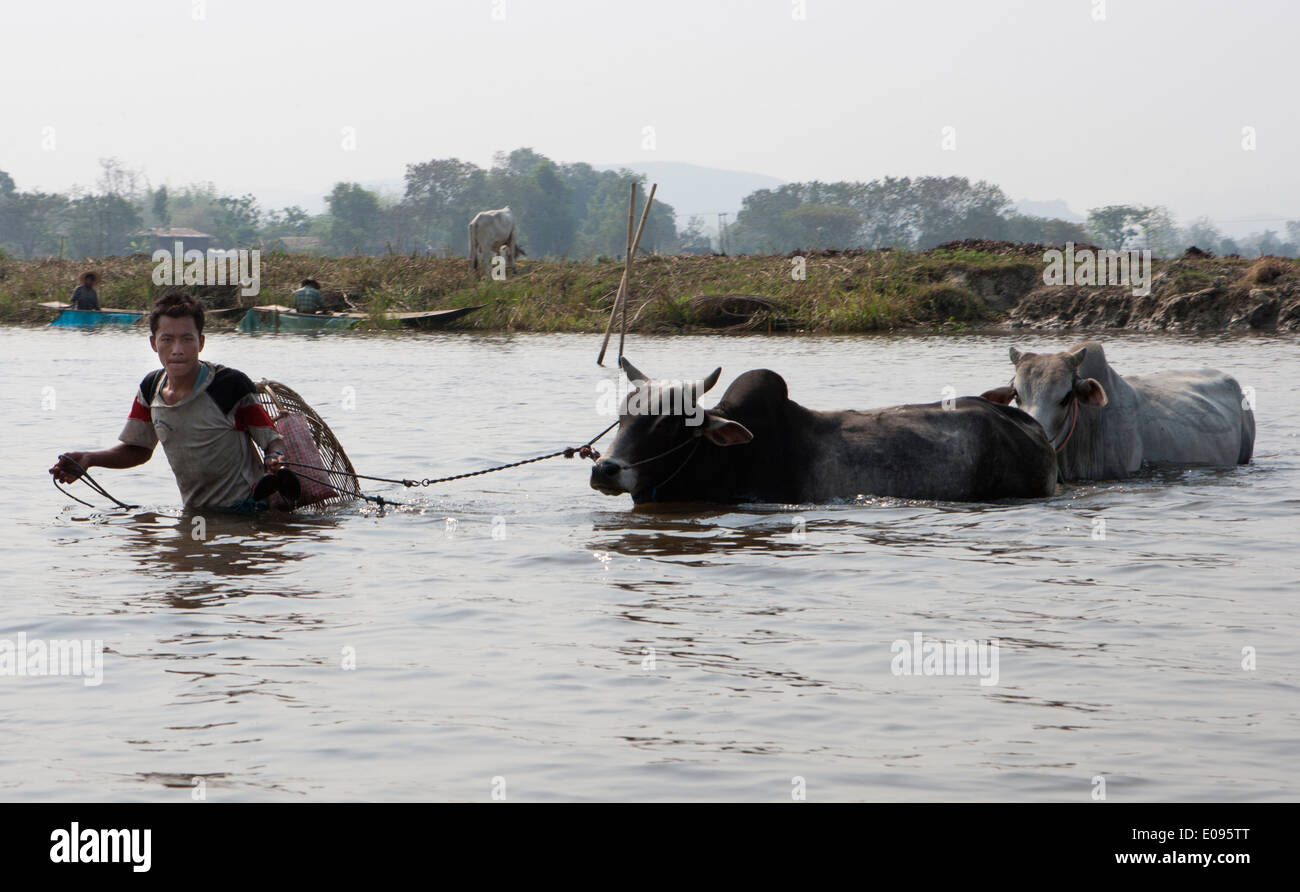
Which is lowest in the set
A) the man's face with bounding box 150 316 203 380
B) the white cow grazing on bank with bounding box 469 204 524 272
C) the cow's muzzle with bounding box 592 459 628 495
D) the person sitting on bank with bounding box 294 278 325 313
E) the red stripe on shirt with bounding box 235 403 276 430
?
the cow's muzzle with bounding box 592 459 628 495

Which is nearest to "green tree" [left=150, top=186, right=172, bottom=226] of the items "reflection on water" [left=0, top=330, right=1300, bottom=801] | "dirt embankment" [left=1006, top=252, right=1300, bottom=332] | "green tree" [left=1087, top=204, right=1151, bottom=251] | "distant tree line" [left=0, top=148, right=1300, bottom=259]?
"distant tree line" [left=0, top=148, right=1300, bottom=259]

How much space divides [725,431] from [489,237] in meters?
27.7

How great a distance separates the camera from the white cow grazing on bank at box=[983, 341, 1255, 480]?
935cm

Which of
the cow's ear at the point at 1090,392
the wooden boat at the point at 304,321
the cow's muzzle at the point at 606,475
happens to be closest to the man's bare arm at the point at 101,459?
the cow's muzzle at the point at 606,475

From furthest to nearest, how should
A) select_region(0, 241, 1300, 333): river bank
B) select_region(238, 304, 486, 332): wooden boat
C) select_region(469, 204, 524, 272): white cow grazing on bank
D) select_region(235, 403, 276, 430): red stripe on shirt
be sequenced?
select_region(469, 204, 524, 272): white cow grazing on bank, select_region(238, 304, 486, 332): wooden boat, select_region(0, 241, 1300, 333): river bank, select_region(235, 403, 276, 430): red stripe on shirt

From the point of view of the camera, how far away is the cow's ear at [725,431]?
26.9 feet

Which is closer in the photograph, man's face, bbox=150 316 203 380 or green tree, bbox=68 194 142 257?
man's face, bbox=150 316 203 380

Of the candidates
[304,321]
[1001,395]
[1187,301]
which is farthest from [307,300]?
[1001,395]

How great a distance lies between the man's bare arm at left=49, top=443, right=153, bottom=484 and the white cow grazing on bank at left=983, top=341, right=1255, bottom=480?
512cm

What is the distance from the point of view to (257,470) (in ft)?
26.2

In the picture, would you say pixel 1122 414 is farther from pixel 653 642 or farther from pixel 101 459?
pixel 101 459

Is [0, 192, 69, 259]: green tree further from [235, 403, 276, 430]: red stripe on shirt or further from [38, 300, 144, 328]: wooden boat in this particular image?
[235, 403, 276, 430]: red stripe on shirt
